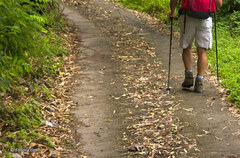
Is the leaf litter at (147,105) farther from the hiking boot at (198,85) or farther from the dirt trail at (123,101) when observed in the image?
the hiking boot at (198,85)

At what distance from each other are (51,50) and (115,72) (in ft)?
5.68

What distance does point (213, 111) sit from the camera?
18.8 feet

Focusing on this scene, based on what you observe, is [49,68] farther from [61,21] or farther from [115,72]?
[61,21]

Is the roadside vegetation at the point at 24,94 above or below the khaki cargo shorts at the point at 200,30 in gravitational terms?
below

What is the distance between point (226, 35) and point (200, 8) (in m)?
5.93

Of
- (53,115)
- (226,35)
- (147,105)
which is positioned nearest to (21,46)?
(53,115)

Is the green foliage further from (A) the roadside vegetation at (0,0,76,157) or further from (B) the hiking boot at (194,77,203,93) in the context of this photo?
(B) the hiking boot at (194,77,203,93)

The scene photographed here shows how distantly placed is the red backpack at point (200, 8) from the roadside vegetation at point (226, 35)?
119cm

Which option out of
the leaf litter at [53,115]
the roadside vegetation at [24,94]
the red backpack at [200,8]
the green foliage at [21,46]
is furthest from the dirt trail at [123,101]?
the red backpack at [200,8]

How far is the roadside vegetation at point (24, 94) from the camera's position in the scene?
462 centimetres

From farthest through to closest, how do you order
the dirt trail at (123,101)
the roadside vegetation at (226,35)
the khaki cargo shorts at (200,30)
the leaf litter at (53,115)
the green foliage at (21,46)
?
the roadside vegetation at (226,35)
the khaki cargo shorts at (200,30)
the green foliage at (21,46)
the dirt trail at (123,101)
the leaf litter at (53,115)

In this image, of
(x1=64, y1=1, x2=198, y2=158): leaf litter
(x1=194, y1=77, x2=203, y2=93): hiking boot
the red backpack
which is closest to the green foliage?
(x1=64, y1=1, x2=198, y2=158): leaf litter

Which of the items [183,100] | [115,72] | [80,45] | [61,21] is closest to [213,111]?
[183,100]

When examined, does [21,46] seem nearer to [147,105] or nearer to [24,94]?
[24,94]
